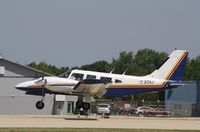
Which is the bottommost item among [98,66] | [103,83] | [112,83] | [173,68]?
[103,83]

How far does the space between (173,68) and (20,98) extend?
22.0 meters

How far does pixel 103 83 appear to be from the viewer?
4075cm

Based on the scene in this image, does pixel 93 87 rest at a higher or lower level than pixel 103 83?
lower

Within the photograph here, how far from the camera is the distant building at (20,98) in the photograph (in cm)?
6091

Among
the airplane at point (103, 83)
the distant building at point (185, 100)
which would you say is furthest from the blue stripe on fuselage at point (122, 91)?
the distant building at point (185, 100)

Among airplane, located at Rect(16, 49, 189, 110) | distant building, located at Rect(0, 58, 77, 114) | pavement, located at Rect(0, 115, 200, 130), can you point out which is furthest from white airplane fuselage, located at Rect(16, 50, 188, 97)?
distant building, located at Rect(0, 58, 77, 114)

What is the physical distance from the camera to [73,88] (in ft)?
136

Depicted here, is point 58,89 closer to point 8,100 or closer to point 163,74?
point 163,74

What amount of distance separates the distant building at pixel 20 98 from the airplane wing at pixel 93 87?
14.9 metres

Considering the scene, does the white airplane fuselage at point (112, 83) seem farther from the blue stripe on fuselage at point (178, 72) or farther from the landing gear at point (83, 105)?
the landing gear at point (83, 105)

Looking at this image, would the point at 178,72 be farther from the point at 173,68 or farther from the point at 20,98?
the point at 20,98

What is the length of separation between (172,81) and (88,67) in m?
102

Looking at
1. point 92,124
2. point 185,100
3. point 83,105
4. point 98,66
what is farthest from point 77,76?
point 98,66

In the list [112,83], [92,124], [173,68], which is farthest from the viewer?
[173,68]
